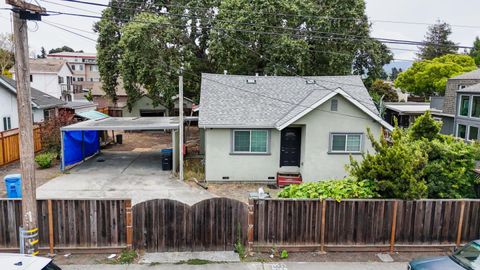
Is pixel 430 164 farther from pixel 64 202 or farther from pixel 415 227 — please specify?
pixel 64 202

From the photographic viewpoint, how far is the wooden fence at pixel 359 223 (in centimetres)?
940

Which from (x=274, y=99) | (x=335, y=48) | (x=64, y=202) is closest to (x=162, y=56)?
(x=274, y=99)

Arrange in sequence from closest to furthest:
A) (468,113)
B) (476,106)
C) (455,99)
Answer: (476,106)
(468,113)
(455,99)

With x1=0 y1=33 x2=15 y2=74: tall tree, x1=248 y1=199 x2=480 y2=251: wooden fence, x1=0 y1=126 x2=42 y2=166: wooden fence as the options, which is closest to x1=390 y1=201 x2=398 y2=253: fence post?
x1=248 y1=199 x2=480 y2=251: wooden fence

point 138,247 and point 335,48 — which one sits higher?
point 335,48

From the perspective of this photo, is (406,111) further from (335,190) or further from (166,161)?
(335,190)

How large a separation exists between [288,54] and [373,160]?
1693 centimetres

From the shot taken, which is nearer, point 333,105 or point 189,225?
point 189,225

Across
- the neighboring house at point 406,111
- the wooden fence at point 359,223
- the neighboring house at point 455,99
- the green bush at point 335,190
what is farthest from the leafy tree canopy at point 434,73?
the green bush at point 335,190

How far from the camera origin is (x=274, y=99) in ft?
62.8

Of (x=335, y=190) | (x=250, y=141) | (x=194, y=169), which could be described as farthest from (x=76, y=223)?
(x=194, y=169)

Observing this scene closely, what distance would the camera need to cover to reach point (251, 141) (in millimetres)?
17312

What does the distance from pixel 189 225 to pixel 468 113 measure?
89.2ft

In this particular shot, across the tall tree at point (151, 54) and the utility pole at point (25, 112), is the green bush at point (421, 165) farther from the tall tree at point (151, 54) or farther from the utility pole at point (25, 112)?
the tall tree at point (151, 54)
